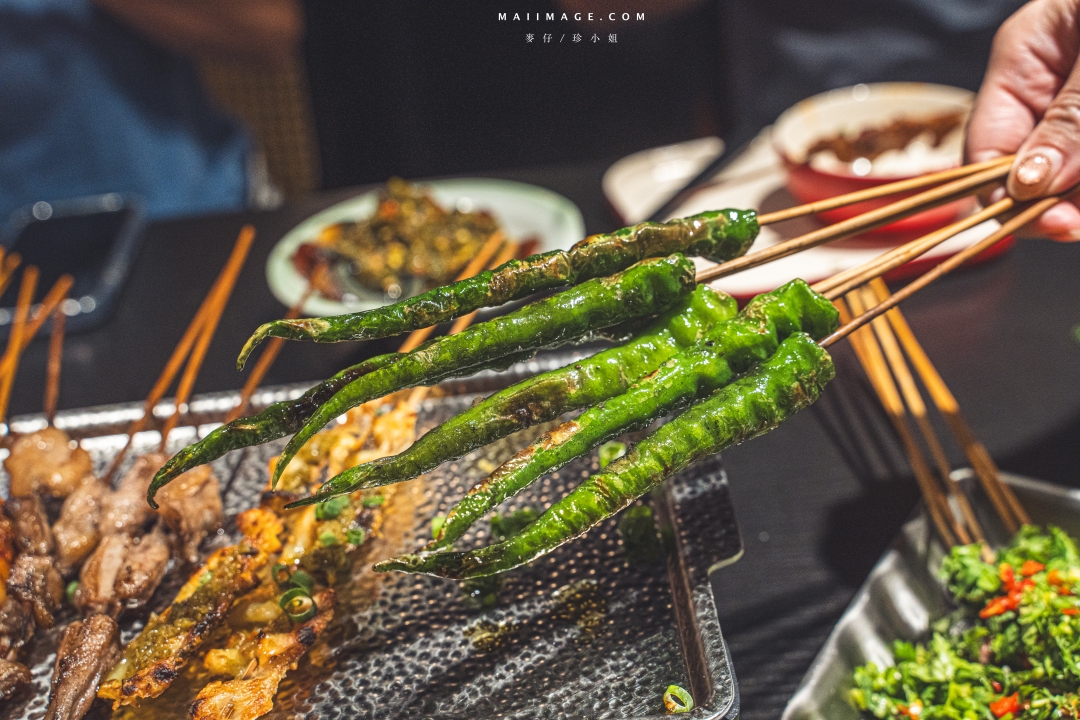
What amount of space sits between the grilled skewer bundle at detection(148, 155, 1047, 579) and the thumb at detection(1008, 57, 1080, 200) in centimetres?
35

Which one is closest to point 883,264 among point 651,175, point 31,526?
point 31,526

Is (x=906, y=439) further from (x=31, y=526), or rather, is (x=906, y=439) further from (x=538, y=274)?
(x=31, y=526)

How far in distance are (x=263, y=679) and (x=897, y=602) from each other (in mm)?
1660

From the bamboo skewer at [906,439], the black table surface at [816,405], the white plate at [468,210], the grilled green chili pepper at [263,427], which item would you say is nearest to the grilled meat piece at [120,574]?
the grilled green chili pepper at [263,427]

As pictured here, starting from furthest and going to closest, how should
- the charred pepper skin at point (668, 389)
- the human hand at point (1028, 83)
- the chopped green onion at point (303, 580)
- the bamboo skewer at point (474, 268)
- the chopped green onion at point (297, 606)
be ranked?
1. the bamboo skewer at point (474, 268)
2. the human hand at point (1028, 83)
3. the chopped green onion at point (303, 580)
4. the chopped green onion at point (297, 606)
5. the charred pepper skin at point (668, 389)

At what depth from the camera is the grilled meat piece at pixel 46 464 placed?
2467 mm

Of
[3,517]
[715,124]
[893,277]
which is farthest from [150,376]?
[715,124]

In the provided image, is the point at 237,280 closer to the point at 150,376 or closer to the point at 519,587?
the point at 150,376

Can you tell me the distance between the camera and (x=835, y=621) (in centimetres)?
219

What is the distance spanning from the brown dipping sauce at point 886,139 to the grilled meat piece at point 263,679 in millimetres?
3197

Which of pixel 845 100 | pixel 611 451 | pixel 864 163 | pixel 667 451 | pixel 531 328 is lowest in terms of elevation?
pixel 611 451

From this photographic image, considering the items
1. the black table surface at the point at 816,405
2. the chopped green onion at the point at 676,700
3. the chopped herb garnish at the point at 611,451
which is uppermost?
the chopped herb garnish at the point at 611,451

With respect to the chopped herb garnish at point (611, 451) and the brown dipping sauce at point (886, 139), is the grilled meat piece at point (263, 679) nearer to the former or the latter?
the chopped herb garnish at point (611, 451)

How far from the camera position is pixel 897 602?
2123 millimetres
